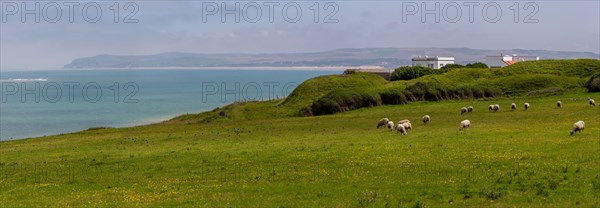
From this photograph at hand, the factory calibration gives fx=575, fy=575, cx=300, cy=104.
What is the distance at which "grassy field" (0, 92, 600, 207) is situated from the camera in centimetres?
2320

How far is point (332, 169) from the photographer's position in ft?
100

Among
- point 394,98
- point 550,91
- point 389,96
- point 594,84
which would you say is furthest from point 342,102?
point 594,84

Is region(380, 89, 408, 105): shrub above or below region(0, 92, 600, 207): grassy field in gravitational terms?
above

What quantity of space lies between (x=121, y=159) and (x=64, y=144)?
1993 cm

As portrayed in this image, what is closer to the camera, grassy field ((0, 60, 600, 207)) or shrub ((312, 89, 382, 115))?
grassy field ((0, 60, 600, 207))

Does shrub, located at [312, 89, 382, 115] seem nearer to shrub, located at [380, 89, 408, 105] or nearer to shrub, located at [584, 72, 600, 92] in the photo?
shrub, located at [380, 89, 408, 105]

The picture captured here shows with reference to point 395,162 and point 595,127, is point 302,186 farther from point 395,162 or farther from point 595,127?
point 595,127

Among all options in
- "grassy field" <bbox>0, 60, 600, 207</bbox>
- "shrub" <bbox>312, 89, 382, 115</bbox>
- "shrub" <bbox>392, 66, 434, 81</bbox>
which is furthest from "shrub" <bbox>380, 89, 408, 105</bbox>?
"shrub" <bbox>392, 66, 434, 81</bbox>

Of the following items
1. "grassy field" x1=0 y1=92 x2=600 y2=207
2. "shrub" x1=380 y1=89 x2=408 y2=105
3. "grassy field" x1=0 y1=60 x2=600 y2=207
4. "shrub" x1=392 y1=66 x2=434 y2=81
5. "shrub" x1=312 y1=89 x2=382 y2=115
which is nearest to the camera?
"grassy field" x1=0 y1=92 x2=600 y2=207

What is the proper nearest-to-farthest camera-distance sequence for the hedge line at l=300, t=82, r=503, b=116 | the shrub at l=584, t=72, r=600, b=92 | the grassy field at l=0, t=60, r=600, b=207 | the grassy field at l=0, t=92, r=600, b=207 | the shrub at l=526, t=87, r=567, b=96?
the grassy field at l=0, t=92, r=600, b=207, the grassy field at l=0, t=60, r=600, b=207, the shrub at l=584, t=72, r=600, b=92, the hedge line at l=300, t=82, r=503, b=116, the shrub at l=526, t=87, r=567, b=96

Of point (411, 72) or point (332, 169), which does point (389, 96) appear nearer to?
point (411, 72)

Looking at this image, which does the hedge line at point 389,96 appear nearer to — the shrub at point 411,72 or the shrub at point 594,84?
the shrub at point 594,84

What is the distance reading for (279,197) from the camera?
24078mm

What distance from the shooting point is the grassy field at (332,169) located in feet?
76.1
